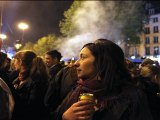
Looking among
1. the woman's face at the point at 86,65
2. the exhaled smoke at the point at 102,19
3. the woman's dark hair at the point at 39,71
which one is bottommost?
the woman's dark hair at the point at 39,71

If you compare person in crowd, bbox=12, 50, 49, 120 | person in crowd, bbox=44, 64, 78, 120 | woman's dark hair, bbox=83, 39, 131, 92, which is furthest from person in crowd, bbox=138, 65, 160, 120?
woman's dark hair, bbox=83, 39, 131, 92

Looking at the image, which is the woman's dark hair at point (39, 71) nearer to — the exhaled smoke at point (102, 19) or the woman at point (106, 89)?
the woman at point (106, 89)

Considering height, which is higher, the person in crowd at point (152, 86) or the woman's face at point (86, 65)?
the woman's face at point (86, 65)

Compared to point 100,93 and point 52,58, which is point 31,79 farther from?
point 52,58

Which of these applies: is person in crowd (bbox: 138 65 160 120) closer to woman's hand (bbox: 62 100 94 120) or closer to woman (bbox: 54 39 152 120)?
woman (bbox: 54 39 152 120)

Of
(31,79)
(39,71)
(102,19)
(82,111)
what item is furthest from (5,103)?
(102,19)

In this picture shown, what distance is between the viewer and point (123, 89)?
2477 mm

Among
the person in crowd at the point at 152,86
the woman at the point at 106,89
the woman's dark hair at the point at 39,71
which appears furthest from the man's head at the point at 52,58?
the woman at the point at 106,89

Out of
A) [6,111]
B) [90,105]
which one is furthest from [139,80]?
[6,111]

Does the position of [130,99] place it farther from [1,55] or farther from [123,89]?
[1,55]

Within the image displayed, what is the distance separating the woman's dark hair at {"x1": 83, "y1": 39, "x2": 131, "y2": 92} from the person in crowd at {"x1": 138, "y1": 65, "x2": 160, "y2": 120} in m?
1.54

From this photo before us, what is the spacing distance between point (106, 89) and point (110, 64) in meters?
0.21

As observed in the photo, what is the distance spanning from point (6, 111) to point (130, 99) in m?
0.97

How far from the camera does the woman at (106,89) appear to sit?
2.36 m
